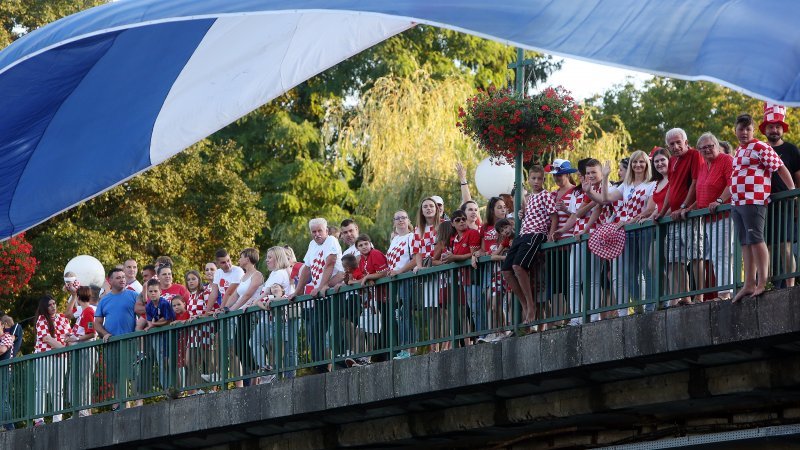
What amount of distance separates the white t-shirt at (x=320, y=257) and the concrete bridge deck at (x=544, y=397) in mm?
1288

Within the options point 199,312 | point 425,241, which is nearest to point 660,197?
point 425,241

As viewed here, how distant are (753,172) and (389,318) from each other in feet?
18.9

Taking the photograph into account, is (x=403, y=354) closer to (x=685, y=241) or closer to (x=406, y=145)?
(x=685, y=241)

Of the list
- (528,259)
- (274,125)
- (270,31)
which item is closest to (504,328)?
(528,259)

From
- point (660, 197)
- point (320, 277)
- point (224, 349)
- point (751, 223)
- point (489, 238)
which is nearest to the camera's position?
point (751, 223)

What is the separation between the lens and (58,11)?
39.5 metres

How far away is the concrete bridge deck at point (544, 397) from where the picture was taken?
51.3 ft

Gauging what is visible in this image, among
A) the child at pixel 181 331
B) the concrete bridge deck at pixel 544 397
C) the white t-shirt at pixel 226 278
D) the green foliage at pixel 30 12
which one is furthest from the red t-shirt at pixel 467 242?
the green foliage at pixel 30 12

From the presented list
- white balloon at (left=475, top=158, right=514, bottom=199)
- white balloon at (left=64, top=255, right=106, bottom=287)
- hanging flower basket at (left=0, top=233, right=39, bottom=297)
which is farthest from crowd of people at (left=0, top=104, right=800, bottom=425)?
hanging flower basket at (left=0, top=233, right=39, bottom=297)

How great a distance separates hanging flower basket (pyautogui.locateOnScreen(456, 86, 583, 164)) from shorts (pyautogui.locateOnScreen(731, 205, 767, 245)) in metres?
4.11

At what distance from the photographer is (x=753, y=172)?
14.9 metres

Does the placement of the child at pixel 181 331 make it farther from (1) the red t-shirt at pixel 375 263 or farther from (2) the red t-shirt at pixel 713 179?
(2) the red t-shirt at pixel 713 179

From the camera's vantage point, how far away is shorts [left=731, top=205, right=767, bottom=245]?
1479 cm

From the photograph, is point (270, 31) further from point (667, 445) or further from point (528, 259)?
point (667, 445)
